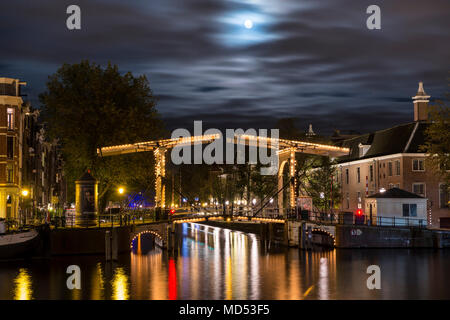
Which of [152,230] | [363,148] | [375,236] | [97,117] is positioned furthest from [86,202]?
[363,148]

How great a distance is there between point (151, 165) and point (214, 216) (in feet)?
34.7

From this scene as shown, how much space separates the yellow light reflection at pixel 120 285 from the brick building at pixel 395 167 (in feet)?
90.0

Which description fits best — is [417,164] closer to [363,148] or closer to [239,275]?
[363,148]

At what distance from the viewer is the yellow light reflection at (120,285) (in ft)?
84.9

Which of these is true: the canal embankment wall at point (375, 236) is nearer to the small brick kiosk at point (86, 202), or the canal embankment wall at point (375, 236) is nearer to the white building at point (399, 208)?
the white building at point (399, 208)

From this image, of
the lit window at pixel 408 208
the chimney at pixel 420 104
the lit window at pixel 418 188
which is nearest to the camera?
the lit window at pixel 408 208

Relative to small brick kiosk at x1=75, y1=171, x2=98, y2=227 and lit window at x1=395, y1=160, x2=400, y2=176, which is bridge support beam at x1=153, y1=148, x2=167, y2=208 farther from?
lit window at x1=395, y1=160, x2=400, y2=176

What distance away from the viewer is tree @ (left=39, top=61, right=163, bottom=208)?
51.8 m

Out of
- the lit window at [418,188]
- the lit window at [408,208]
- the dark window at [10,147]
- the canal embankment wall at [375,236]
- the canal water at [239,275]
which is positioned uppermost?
the dark window at [10,147]

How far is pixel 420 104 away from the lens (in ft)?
221

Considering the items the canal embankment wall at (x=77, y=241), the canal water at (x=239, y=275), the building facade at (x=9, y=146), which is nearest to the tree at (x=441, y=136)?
the canal water at (x=239, y=275)

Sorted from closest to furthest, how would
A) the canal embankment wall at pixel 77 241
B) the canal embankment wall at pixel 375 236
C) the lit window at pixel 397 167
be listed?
the canal embankment wall at pixel 77 241, the canal embankment wall at pixel 375 236, the lit window at pixel 397 167
